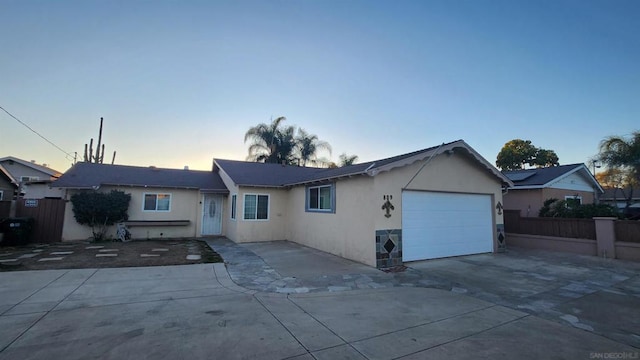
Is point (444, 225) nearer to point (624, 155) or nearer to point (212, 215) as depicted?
point (212, 215)

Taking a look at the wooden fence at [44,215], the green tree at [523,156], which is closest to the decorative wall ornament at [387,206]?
the wooden fence at [44,215]

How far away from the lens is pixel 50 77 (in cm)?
1102

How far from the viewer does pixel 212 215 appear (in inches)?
639

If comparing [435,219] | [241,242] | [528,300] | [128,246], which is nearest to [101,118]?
[128,246]

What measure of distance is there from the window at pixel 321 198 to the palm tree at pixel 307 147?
14778 mm

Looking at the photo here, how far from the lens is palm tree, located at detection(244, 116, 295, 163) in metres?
25.7

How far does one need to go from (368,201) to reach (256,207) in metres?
7.05

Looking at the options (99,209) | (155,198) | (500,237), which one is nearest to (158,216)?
(155,198)

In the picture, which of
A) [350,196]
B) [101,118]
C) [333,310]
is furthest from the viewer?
[101,118]

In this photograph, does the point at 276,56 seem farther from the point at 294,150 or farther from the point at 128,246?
the point at 294,150

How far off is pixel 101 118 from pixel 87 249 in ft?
65.3

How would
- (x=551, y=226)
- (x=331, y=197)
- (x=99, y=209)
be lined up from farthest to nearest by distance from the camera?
(x=99, y=209), (x=551, y=226), (x=331, y=197)

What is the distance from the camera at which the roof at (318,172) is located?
8703mm

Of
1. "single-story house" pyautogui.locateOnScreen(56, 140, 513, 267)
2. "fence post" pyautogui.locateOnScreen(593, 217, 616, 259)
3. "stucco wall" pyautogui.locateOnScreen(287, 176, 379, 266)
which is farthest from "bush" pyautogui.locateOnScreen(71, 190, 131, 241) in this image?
"fence post" pyautogui.locateOnScreen(593, 217, 616, 259)
